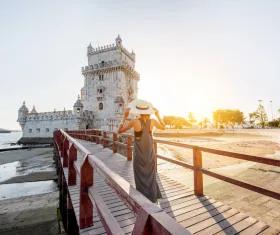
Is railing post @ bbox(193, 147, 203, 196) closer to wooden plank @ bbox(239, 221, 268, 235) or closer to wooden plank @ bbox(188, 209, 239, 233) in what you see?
wooden plank @ bbox(188, 209, 239, 233)

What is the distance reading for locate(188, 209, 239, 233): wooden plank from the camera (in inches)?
101

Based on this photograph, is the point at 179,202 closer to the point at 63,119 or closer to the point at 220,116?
the point at 63,119

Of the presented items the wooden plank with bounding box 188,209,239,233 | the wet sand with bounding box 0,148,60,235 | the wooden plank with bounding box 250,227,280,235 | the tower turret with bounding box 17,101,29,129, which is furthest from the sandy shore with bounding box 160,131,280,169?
the tower turret with bounding box 17,101,29,129

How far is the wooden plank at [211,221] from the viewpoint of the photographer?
101 inches

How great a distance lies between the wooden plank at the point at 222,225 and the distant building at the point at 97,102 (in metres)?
28.8

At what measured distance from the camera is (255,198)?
4.88 m

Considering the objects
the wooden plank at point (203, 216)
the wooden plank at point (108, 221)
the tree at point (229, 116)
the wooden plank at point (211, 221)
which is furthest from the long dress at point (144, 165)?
the tree at point (229, 116)

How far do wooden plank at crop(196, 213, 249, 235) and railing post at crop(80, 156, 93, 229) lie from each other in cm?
165

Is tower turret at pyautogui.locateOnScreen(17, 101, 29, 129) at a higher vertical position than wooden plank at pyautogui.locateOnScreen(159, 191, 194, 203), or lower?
higher

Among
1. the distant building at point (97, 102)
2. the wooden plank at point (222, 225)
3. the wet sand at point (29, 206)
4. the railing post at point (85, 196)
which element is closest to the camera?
the railing post at point (85, 196)

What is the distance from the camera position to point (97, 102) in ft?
110

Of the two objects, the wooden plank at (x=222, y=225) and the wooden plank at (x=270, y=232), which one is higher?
the wooden plank at (x=222, y=225)

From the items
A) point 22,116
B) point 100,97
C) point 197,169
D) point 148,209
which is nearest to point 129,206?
point 148,209

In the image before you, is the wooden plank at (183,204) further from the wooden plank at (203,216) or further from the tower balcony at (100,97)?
the tower balcony at (100,97)
